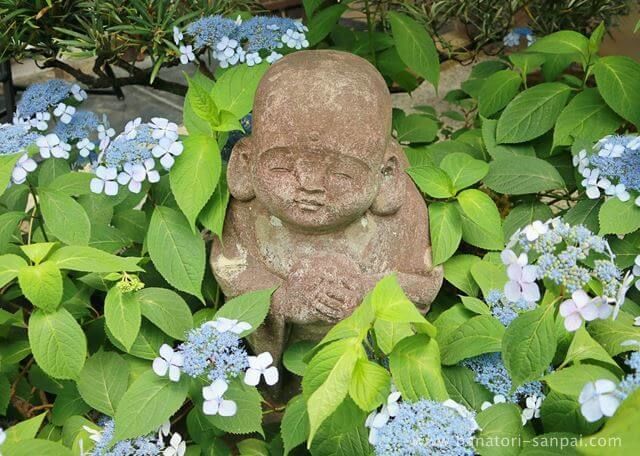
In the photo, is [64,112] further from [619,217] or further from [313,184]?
[619,217]

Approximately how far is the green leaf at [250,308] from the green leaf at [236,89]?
50 cm

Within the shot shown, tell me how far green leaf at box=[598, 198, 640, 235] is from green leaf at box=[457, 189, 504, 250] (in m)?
0.25

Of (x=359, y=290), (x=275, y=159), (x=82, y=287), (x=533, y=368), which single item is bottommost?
(x=82, y=287)

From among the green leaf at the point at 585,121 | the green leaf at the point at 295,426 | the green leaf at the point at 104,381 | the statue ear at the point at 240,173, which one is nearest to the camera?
the green leaf at the point at 295,426

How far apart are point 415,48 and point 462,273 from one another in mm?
804

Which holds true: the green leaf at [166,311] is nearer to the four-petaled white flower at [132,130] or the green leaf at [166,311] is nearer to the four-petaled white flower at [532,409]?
the four-petaled white flower at [132,130]

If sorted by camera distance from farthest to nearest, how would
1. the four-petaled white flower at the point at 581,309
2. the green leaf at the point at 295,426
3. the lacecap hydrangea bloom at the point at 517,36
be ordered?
the lacecap hydrangea bloom at the point at 517,36 < the green leaf at the point at 295,426 < the four-petaled white flower at the point at 581,309

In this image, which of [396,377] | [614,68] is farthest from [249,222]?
[614,68]

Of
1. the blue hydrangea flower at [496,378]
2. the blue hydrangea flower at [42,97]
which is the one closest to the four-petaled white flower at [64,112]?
the blue hydrangea flower at [42,97]

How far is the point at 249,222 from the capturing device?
1888 millimetres

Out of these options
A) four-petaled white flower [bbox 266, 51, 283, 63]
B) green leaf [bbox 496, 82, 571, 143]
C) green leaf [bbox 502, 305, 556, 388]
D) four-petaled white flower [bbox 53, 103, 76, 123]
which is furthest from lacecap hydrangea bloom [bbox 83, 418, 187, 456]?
green leaf [bbox 496, 82, 571, 143]

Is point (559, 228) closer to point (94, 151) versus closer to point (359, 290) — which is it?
point (359, 290)

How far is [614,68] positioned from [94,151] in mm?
1468

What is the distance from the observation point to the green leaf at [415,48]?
2.46 metres
